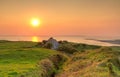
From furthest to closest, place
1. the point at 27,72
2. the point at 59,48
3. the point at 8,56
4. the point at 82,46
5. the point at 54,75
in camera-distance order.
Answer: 1. the point at 82,46
2. the point at 59,48
3. the point at 8,56
4. the point at 54,75
5. the point at 27,72

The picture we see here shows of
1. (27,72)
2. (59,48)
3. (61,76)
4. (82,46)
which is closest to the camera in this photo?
(27,72)

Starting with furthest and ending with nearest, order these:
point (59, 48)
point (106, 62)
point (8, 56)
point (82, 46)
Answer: point (82, 46), point (59, 48), point (8, 56), point (106, 62)

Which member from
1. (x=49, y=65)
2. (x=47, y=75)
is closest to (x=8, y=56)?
(x=49, y=65)

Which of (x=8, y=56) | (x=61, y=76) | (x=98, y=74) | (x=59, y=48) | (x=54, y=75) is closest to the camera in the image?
(x=98, y=74)

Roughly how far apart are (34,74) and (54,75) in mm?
9458

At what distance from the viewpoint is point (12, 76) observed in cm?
3195

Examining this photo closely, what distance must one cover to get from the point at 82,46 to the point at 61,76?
59358 mm

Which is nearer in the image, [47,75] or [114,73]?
[114,73]

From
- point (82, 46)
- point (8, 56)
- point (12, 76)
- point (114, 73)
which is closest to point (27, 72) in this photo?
point (12, 76)

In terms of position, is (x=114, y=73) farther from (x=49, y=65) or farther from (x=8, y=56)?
(x=8, y=56)

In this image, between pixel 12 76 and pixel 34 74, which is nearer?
pixel 12 76

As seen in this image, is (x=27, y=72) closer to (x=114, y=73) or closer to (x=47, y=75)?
(x=47, y=75)

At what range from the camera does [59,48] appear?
87688mm

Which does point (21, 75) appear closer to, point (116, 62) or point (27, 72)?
point (27, 72)
